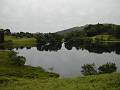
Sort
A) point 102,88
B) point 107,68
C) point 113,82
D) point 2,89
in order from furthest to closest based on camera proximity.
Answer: point 107,68, point 2,89, point 113,82, point 102,88

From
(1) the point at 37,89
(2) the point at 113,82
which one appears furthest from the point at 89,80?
(1) the point at 37,89

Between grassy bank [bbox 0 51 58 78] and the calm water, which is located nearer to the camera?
grassy bank [bbox 0 51 58 78]

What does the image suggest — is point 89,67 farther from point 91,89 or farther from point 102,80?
point 91,89

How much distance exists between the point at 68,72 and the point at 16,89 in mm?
59907

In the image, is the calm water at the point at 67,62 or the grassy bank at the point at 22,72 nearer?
the grassy bank at the point at 22,72

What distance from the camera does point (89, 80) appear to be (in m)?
35.2

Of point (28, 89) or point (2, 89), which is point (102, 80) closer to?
point (28, 89)

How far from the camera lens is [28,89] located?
108ft

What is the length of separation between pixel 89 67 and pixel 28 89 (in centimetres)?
4788

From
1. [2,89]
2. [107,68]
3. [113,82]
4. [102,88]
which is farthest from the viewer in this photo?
[107,68]

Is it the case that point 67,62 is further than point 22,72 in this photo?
Yes

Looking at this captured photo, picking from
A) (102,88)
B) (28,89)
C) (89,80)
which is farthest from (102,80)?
(28,89)

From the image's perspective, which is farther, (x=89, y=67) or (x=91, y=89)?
(x=89, y=67)

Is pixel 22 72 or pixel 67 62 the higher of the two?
pixel 67 62
